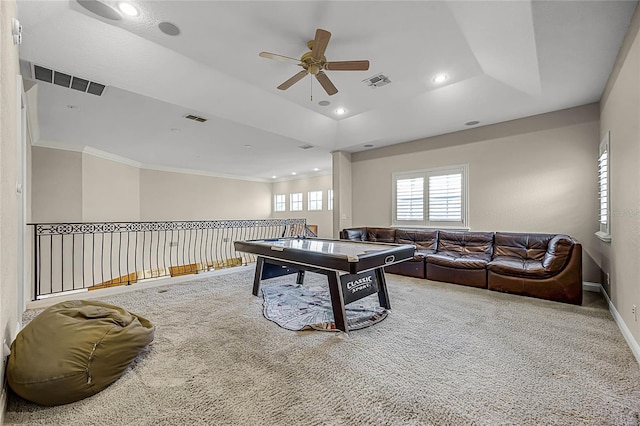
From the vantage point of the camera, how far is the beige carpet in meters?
1.66

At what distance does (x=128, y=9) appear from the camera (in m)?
2.72

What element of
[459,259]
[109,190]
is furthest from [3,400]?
[109,190]

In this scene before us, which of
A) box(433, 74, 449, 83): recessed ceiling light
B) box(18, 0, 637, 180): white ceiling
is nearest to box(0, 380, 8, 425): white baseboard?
box(18, 0, 637, 180): white ceiling

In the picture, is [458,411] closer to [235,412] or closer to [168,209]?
[235,412]

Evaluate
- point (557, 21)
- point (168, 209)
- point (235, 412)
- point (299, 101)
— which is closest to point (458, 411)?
point (235, 412)

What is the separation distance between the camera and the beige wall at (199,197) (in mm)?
8906

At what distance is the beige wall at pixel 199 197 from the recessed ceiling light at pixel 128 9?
7.09 meters

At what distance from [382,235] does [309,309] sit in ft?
10.8

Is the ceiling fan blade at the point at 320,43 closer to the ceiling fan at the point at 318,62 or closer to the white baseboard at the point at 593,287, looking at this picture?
the ceiling fan at the point at 318,62

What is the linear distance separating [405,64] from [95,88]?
4.21 m

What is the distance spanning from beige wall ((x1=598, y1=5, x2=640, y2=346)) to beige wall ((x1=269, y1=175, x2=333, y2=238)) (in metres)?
7.76

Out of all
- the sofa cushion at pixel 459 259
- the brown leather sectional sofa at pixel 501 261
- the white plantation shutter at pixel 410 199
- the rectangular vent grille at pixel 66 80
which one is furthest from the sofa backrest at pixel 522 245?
the rectangular vent grille at pixel 66 80

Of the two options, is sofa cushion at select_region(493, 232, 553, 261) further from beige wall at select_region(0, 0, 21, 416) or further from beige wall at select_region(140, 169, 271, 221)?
beige wall at select_region(140, 169, 271, 221)

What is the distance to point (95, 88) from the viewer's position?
3.65 metres
